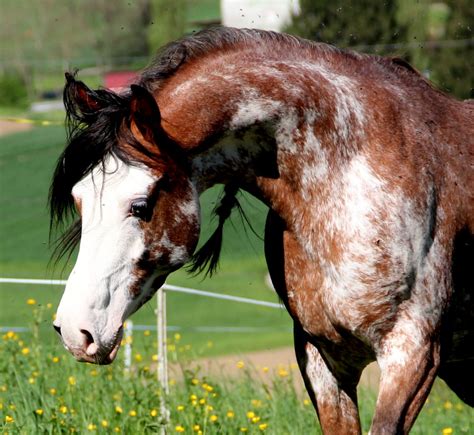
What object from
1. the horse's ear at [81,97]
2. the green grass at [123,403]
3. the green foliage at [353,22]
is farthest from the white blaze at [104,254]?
the green foliage at [353,22]

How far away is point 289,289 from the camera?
4316mm

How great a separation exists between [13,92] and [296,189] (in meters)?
37.2

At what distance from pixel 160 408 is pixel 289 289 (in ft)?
6.99

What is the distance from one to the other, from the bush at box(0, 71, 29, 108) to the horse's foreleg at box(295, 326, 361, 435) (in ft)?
119

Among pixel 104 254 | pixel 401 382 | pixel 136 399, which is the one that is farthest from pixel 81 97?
pixel 136 399

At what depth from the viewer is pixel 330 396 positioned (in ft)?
14.8

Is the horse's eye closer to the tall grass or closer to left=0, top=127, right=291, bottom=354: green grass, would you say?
the tall grass

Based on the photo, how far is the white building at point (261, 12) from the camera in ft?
81.5

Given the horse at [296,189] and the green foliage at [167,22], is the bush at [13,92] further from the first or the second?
the horse at [296,189]

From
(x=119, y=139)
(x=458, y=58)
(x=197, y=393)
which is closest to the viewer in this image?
(x=119, y=139)

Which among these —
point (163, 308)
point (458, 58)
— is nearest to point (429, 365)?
point (163, 308)

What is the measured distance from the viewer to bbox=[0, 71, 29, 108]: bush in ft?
131

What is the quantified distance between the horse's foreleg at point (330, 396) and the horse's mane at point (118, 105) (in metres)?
0.60

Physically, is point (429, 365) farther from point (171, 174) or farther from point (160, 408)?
point (160, 408)
